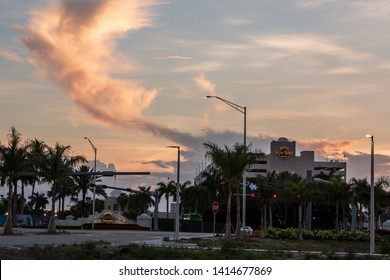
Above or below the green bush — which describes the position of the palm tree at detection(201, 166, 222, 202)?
above

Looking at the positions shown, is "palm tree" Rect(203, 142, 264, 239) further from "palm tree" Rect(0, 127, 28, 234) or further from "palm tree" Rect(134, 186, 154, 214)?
"palm tree" Rect(134, 186, 154, 214)

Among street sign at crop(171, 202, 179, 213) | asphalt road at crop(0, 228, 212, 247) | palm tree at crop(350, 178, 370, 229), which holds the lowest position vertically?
asphalt road at crop(0, 228, 212, 247)

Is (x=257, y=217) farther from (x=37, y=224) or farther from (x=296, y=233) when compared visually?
(x=296, y=233)

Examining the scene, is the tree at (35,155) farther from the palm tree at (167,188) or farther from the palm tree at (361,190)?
the palm tree at (167,188)

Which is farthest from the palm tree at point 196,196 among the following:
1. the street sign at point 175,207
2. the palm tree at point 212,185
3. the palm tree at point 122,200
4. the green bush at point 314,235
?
the street sign at point 175,207

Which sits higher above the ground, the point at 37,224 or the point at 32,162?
the point at 32,162

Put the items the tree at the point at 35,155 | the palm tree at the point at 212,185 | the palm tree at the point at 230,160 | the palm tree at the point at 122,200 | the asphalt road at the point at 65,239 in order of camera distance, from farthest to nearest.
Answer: the palm tree at the point at 122,200 → the palm tree at the point at 212,185 → the tree at the point at 35,155 → the palm tree at the point at 230,160 → the asphalt road at the point at 65,239

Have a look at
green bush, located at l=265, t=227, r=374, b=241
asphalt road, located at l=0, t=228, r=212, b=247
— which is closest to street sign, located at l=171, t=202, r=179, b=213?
asphalt road, located at l=0, t=228, r=212, b=247

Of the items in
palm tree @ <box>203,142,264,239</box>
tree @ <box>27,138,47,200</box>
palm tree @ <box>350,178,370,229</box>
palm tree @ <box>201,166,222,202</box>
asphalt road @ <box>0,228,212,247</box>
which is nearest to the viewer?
asphalt road @ <box>0,228,212,247</box>

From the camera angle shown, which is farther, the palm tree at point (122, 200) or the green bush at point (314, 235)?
the palm tree at point (122, 200)

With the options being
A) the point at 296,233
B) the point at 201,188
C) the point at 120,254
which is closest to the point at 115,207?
the point at 201,188

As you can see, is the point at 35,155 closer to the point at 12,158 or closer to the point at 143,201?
the point at 12,158
